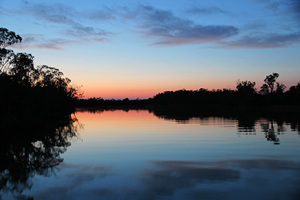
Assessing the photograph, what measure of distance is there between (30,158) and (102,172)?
6007 millimetres

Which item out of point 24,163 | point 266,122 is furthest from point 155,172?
point 266,122

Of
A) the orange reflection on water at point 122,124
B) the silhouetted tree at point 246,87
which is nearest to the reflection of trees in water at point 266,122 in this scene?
the orange reflection on water at point 122,124

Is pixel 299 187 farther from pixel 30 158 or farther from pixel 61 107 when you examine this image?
pixel 61 107

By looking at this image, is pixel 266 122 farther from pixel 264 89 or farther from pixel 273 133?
pixel 264 89

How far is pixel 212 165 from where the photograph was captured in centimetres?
1371

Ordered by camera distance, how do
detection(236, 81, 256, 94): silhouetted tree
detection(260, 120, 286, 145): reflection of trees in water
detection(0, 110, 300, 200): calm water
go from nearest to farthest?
detection(0, 110, 300, 200): calm water
detection(260, 120, 286, 145): reflection of trees in water
detection(236, 81, 256, 94): silhouetted tree

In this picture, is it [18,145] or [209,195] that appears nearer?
[209,195]

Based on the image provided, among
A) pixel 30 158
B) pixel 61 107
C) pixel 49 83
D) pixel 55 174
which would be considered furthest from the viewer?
pixel 61 107

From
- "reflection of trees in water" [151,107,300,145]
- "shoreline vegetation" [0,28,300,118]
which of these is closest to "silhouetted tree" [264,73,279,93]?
"shoreline vegetation" [0,28,300,118]

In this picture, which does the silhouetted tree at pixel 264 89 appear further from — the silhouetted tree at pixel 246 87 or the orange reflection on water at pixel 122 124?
the orange reflection on water at pixel 122 124

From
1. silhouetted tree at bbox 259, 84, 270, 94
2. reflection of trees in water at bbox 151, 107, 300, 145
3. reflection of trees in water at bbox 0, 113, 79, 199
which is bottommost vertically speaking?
reflection of trees in water at bbox 0, 113, 79, 199

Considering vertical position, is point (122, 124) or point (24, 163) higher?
point (24, 163)

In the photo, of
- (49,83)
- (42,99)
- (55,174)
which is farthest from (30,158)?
(49,83)

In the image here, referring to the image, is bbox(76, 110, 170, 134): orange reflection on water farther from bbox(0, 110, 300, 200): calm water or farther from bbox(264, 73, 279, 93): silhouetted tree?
bbox(264, 73, 279, 93): silhouetted tree
